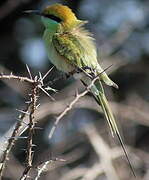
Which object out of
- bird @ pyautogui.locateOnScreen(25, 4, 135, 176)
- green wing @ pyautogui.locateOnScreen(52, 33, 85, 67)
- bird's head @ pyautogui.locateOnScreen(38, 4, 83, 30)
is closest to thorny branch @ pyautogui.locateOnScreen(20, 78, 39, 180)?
bird @ pyautogui.locateOnScreen(25, 4, 135, 176)

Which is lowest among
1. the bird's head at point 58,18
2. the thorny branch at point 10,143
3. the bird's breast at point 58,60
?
the thorny branch at point 10,143

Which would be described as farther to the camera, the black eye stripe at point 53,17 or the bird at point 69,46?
the black eye stripe at point 53,17

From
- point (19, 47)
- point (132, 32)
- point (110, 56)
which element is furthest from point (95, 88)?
point (19, 47)

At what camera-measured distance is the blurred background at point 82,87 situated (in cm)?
378

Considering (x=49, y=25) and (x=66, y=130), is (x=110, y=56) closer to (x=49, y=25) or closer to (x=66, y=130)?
(x=66, y=130)

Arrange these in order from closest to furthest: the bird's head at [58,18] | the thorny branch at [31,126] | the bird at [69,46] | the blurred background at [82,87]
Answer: the thorny branch at [31,126] < the bird at [69,46] < the bird's head at [58,18] < the blurred background at [82,87]

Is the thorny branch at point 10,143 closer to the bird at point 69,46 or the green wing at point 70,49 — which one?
the bird at point 69,46

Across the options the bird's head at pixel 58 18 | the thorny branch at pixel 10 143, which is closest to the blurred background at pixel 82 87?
the bird's head at pixel 58 18

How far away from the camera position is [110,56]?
464 cm

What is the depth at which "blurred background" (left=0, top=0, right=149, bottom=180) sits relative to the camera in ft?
12.4

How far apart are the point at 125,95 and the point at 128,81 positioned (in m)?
0.14

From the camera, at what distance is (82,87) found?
4.06 metres

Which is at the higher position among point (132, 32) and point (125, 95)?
point (132, 32)

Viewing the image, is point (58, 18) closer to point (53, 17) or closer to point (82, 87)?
point (53, 17)
